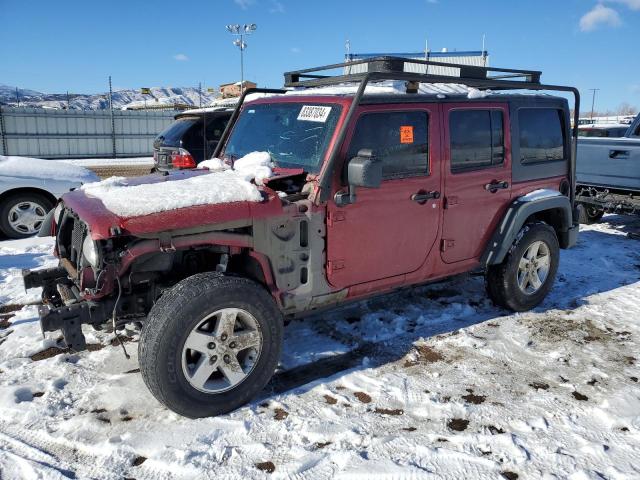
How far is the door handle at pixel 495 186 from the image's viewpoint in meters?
4.58

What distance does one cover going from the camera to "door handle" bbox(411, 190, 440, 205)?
4.07 meters

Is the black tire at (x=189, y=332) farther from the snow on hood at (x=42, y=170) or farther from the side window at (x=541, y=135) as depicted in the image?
the snow on hood at (x=42, y=170)

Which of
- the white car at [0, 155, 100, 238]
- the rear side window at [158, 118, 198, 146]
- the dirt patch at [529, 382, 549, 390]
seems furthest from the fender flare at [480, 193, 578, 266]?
the rear side window at [158, 118, 198, 146]

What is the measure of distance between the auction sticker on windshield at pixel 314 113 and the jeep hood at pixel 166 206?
27.5 inches

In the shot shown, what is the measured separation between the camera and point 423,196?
4.11 m

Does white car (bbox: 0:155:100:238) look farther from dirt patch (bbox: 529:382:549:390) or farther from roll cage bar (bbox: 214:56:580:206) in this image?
dirt patch (bbox: 529:382:549:390)

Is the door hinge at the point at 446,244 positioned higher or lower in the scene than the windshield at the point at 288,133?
lower

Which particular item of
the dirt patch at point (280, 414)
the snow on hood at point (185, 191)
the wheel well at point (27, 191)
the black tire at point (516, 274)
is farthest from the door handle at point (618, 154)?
the wheel well at point (27, 191)

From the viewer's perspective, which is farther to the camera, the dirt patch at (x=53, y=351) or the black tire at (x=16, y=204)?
the black tire at (x=16, y=204)

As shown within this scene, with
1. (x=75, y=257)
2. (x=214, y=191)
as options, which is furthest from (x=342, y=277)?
(x=75, y=257)

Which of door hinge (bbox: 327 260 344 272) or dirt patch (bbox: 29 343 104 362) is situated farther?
dirt patch (bbox: 29 343 104 362)

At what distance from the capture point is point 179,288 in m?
3.17

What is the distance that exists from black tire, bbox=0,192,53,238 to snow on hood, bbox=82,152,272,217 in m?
4.24

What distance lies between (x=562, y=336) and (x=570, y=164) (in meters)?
1.79
